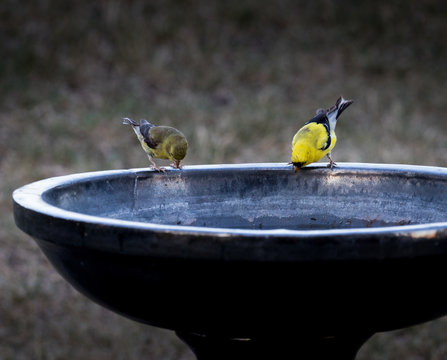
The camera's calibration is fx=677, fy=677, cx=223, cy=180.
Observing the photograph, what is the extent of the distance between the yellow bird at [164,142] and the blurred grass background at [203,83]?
2054 mm

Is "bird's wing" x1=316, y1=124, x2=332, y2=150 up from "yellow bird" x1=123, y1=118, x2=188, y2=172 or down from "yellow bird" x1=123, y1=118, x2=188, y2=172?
up

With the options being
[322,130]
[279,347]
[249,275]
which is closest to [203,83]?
[322,130]

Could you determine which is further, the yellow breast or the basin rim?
the yellow breast

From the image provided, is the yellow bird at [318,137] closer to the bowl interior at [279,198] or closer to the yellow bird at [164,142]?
the bowl interior at [279,198]

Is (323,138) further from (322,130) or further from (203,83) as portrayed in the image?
(203,83)

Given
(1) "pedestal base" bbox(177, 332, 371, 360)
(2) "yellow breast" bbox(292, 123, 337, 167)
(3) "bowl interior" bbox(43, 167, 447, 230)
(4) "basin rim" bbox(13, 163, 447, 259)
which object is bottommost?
(1) "pedestal base" bbox(177, 332, 371, 360)

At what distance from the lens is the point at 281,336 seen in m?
1.56

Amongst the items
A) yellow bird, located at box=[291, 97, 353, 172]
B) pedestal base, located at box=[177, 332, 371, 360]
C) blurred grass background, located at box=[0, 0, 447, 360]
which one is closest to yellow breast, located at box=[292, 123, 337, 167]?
yellow bird, located at box=[291, 97, 353, 172]

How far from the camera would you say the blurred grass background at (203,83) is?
753cm

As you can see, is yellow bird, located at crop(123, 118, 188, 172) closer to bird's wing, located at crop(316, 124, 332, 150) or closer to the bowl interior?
bird's wing, located at crop(316, 124, 332, 150)

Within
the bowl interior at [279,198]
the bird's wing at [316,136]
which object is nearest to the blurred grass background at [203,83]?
the bird's wing at [316,136]

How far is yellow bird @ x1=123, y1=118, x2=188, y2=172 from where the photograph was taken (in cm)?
337

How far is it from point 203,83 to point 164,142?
21.3 ft

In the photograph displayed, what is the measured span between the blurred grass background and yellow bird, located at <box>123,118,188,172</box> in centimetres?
205
